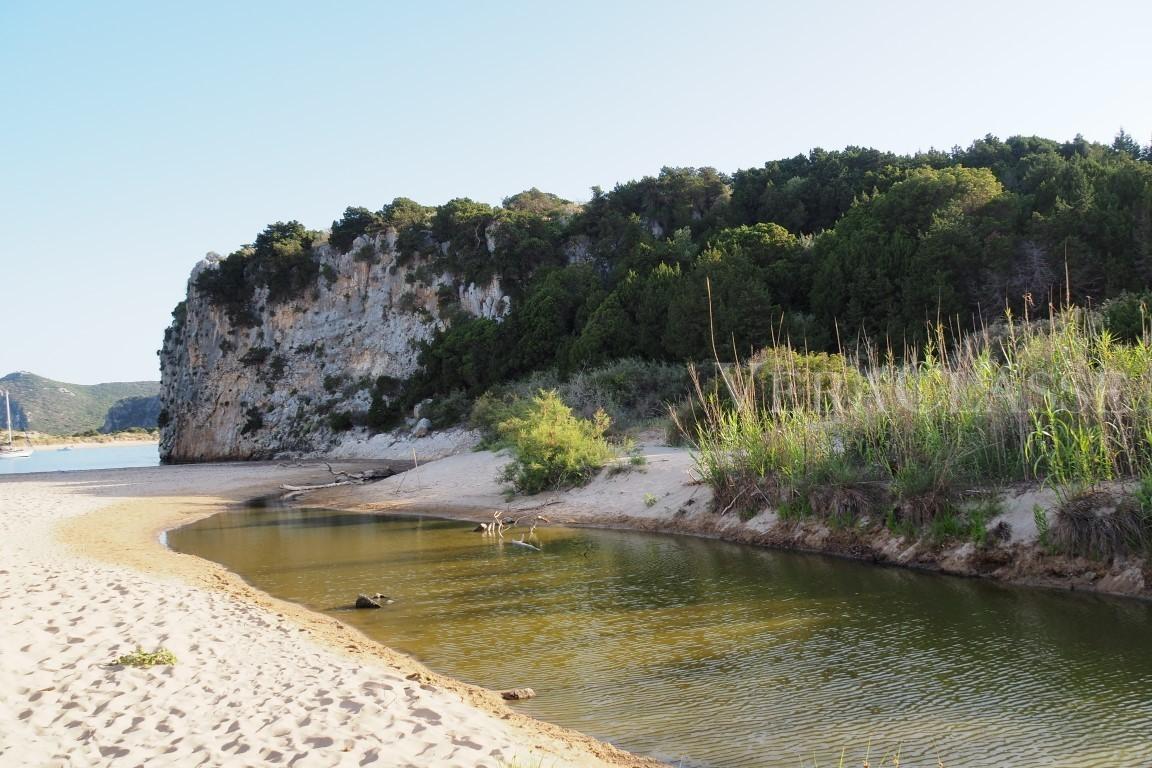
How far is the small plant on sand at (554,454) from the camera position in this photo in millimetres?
23438

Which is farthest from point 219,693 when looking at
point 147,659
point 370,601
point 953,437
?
point 953,437

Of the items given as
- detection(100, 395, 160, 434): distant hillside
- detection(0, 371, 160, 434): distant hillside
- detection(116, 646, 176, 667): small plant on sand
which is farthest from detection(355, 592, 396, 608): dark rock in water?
detection(0, 371, 160, 434): distant hillside

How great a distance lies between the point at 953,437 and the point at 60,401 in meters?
197

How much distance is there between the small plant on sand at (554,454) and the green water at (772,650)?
729cm

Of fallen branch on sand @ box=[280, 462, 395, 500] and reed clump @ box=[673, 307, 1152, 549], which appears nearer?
reed clump @ box=[673, 307, 1152, 549]

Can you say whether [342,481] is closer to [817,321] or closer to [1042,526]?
[817,321]

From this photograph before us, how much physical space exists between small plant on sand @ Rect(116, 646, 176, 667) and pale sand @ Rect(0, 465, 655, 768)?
5.8 inches

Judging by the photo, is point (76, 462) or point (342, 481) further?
point (76, 462)

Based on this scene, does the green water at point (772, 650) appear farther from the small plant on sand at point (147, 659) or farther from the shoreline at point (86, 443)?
the shoreline at point (86, 443)

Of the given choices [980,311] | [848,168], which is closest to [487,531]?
[980,311]

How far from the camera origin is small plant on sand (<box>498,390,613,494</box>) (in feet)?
76.9

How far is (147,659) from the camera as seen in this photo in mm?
7773

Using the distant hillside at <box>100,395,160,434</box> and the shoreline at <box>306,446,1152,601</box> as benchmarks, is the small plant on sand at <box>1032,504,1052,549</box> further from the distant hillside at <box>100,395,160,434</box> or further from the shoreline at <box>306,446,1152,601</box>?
the distant hillside at <box>100,395,160,434</box>

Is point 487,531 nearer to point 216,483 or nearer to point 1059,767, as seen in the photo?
point 1059,767
